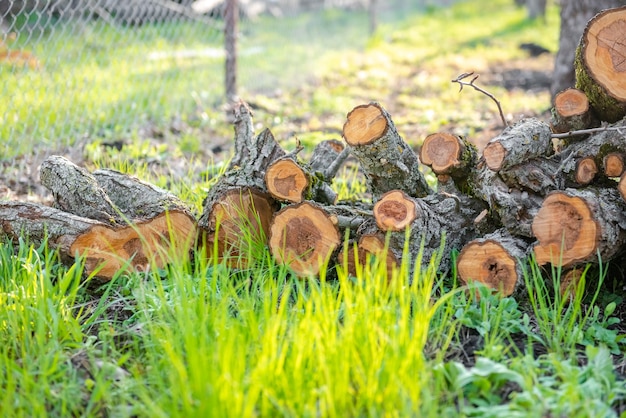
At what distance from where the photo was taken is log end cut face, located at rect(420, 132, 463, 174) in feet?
9.75

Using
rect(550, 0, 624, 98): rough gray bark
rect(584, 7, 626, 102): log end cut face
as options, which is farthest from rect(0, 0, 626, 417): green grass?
rect(550, 0, 624, 98): rough gray bark

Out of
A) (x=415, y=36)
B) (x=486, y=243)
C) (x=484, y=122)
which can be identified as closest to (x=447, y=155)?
(x=486, y=243)

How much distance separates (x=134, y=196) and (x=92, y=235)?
1.29ft

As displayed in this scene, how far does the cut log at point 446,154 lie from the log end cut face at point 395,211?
0.34m

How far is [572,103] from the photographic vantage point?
298 centimetres

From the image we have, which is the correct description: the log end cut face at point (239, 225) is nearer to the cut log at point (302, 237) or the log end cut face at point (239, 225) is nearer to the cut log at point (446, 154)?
the cut log at point (302, 237)

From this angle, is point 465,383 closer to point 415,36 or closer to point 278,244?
point 278,244

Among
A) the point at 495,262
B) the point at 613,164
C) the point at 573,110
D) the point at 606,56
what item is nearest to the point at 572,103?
the point at 573,110

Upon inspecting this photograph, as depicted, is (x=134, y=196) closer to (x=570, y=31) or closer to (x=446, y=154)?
(x=446, y=154)

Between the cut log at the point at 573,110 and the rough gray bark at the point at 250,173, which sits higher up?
the cut log at the point at 573,110

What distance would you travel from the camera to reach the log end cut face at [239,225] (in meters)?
3.00

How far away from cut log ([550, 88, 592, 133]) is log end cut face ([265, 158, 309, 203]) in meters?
1.17

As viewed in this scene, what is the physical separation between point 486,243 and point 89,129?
11.8ft

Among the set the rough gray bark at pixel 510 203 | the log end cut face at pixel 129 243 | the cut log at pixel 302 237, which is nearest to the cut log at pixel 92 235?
the log end cut face at pixel 129 243
